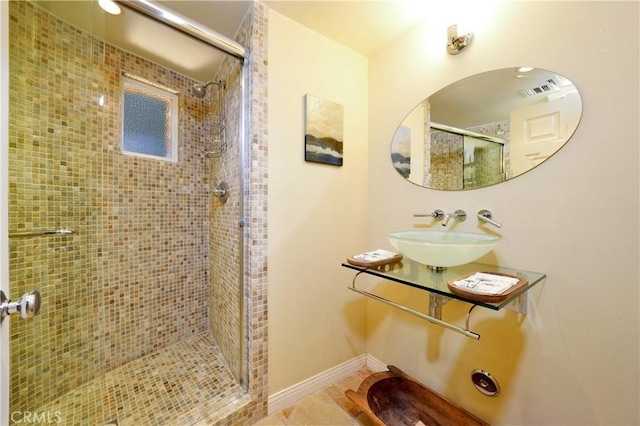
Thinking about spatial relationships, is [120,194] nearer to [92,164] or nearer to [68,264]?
[92,164]

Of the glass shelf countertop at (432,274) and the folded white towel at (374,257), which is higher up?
the folded white towel at (374,257)

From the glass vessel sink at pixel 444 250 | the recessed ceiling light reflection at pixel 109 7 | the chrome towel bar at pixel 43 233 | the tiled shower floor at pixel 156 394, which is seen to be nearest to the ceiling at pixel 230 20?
the recessed ceiling light reflection at pixel 109 7

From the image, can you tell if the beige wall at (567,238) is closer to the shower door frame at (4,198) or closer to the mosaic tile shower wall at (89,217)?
the shower door frame at (4,198)

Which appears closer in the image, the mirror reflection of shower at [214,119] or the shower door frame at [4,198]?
the shower door frame at [4,198]

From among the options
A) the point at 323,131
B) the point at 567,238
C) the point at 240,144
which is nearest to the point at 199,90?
the point at 240,144

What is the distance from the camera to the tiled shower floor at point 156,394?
1.16m

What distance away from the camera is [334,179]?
1513 millimetres

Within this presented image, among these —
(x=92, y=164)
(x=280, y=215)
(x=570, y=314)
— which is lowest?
(x=570, y=314)

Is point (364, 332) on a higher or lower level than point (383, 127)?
lower

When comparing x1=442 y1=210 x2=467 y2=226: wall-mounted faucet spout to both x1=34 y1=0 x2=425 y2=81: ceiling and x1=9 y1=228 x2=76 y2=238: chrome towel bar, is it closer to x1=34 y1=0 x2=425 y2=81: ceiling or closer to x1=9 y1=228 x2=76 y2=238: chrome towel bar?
x1=34 y1=0 x2=425 y2=81: ceiling

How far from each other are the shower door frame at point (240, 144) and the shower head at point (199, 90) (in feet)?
2.72

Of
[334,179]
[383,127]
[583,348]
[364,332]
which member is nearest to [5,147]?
[334,179]

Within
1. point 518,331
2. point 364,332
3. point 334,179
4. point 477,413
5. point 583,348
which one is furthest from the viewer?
point 364,332

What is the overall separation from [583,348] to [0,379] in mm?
1943
